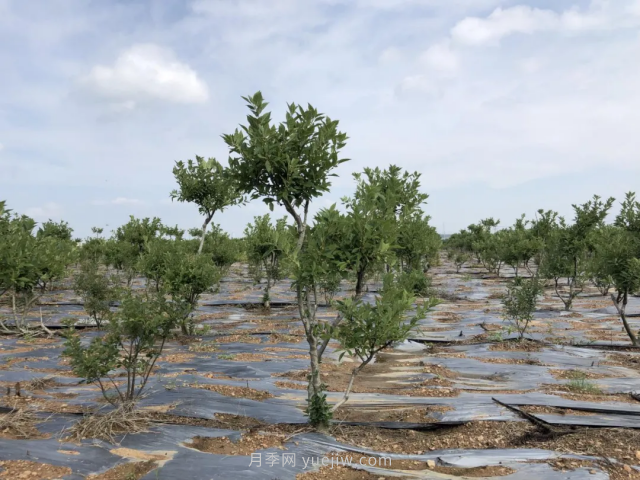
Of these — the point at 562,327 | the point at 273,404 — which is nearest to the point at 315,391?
the point at 273,404

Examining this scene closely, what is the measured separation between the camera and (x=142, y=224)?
806 inches

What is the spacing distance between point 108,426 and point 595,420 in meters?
6.08

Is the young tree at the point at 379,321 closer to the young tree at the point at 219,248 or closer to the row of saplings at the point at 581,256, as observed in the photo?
the row of saplings at the point at 581,256

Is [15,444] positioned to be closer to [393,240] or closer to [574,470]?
[393,240]

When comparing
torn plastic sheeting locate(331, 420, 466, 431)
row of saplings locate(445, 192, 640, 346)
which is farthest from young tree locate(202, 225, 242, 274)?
torn plastic sheeting locate(331, 420, 466, 431)

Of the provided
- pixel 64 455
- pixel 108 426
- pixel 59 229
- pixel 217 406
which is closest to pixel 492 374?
pixel 217 406

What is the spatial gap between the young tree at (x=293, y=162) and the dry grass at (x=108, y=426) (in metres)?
2.14

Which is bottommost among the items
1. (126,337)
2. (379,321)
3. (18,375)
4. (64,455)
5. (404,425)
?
(18,375)

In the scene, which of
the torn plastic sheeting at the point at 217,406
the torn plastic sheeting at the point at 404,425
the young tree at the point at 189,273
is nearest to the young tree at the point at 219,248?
the young tree at the point at 189,273

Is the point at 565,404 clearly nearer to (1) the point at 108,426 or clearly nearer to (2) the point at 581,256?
(1) the point at 108,426

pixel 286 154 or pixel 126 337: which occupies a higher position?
pixel 286 154

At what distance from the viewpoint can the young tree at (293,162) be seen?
16.9ft

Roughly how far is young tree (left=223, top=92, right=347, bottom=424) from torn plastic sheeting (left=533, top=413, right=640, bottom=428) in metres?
3.05

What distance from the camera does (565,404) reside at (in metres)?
6.51
